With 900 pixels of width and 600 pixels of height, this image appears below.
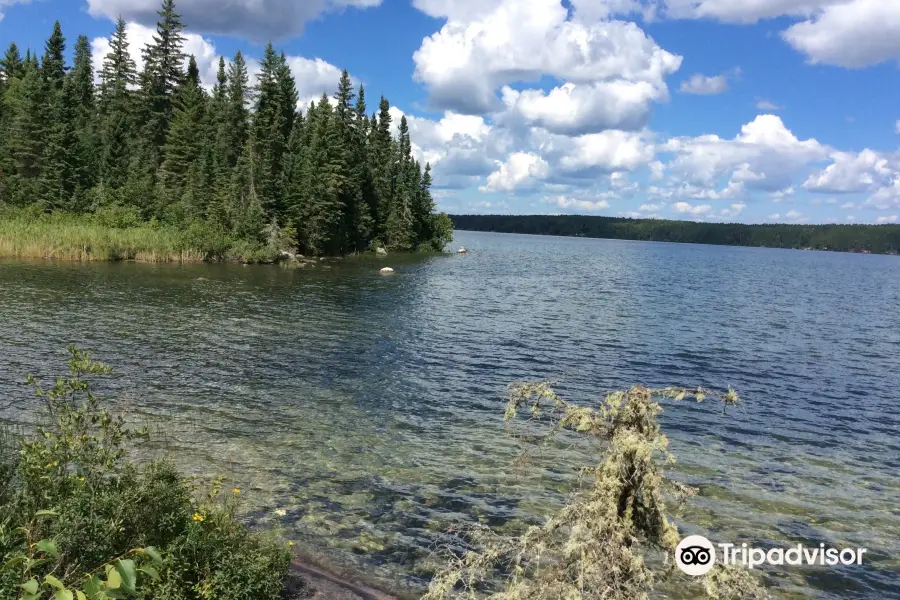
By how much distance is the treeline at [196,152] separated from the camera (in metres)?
66.2

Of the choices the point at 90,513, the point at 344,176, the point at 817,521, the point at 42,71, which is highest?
the point at 42,71

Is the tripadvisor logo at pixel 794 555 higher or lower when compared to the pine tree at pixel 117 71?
lower

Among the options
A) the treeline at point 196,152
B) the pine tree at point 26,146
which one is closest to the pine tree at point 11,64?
the treeline at point 196,152

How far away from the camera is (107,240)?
51.4 metres

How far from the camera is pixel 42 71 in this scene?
86312 mm

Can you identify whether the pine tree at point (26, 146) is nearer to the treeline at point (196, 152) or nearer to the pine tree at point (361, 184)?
the treeline at point (196, 152)

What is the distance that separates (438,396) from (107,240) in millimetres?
45796

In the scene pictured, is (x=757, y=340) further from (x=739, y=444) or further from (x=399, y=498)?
(x=399, y=498)

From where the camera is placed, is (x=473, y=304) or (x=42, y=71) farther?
(x=42, y=71)

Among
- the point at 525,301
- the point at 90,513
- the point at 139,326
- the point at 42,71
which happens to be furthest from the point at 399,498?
the point at 42,71

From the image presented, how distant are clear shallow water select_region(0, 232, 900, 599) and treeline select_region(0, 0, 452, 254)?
Result: 27.6m

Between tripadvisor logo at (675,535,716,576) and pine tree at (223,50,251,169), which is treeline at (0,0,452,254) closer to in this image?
pine tree at (223,50,251,169)

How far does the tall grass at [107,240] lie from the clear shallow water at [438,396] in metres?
8.46

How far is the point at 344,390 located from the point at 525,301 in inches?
1081
